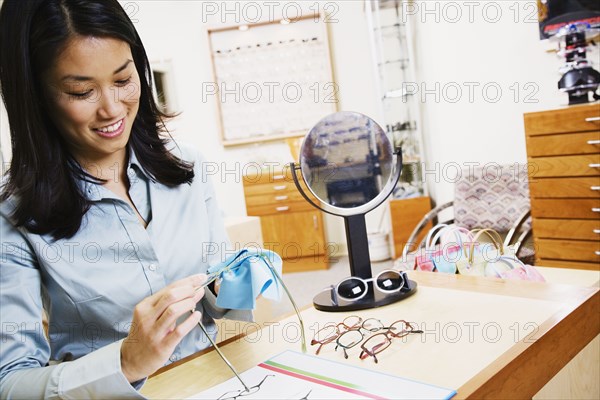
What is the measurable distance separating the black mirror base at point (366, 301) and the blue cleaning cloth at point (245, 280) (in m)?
0.26

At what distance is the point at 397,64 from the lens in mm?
4680

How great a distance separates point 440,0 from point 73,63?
12.1 ft

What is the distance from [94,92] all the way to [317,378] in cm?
72

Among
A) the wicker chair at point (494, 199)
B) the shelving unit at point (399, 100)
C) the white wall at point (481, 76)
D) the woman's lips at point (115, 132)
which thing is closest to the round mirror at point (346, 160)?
the woman's lips at point (115, 132)

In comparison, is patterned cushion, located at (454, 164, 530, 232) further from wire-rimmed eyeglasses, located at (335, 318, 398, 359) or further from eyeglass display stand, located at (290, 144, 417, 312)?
wire-rimmed eyeglasses, located at (335, 318, 398, 359)

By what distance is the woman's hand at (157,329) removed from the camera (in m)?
0.86

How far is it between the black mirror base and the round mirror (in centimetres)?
24

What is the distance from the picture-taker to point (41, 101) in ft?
3.61

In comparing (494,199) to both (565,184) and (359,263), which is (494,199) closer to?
(565,184)

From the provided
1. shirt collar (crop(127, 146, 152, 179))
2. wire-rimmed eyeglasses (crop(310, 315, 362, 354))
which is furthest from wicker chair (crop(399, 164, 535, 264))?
shirt collar (crop(127, 146, 152, 179))

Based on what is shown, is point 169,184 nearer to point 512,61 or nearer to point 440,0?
point 512,61

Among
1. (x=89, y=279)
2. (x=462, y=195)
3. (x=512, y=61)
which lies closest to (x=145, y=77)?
(x=89, y=279)

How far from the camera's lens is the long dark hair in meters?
1.03

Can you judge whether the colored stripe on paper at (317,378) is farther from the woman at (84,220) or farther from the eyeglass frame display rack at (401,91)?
the eyeglass frame display rack at (401,91)
